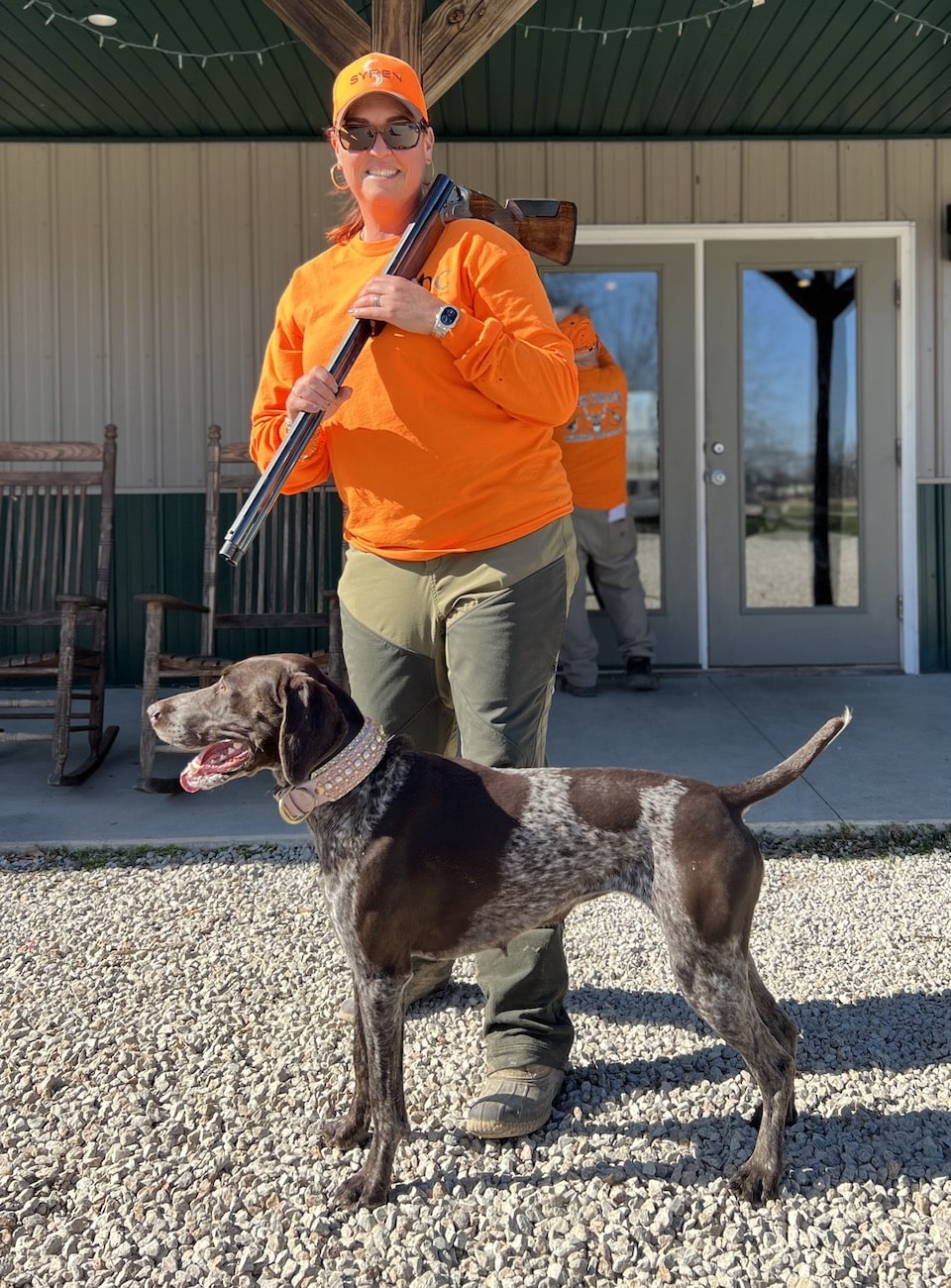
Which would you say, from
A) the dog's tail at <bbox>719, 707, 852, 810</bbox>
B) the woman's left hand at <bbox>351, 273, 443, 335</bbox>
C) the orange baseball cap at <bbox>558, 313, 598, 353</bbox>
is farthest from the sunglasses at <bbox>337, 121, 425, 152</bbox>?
the orange baseball cap at <bbox>558, 313, 598, 353</bbox>

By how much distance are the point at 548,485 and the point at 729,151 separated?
4717mm

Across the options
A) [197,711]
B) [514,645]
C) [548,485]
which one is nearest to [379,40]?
[548,485]

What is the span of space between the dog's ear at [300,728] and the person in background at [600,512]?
3927mm

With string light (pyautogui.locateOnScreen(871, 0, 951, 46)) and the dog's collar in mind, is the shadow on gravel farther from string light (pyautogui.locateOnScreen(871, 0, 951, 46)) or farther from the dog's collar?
string light (pyautogui.locateOnScreen(871, 0, 951, 46))

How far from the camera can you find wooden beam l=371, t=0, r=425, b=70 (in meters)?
3.88

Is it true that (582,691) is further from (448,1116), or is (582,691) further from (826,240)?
(448,1116)

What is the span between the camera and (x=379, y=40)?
391 centimetres

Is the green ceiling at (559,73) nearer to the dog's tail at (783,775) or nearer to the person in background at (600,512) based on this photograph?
the person in background at (600,512)

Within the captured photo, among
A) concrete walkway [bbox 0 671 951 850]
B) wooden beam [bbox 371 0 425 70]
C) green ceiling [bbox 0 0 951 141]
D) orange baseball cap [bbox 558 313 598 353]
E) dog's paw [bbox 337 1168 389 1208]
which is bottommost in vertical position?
dog's paw [bbox 337 1168 389 1208]

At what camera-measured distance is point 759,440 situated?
630cm

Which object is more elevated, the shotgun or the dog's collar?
the shotgun

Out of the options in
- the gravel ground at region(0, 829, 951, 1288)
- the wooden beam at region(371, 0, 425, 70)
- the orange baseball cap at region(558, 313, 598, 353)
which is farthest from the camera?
the orange baseball cap at region(558, 313, 598, 353)

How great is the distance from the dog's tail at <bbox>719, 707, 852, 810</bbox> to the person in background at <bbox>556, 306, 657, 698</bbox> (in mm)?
3771

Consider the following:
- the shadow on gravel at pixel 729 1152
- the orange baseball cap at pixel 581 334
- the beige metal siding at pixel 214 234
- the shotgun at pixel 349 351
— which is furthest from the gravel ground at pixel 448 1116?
the beige metal siding at pixel 214 234
